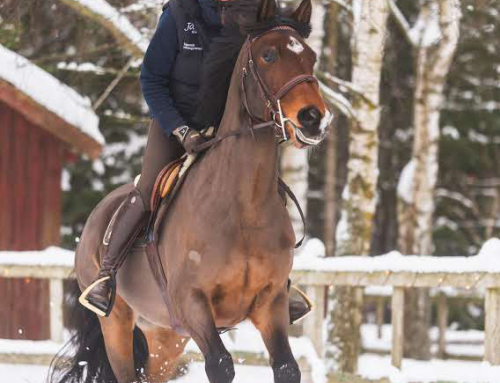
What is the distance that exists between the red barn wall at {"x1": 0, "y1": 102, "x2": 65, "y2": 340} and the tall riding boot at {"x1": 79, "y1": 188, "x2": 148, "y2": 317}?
21.6ft

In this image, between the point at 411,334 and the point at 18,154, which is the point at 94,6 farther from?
the point at 411,334

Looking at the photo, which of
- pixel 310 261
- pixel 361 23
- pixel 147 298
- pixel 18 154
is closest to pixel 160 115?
pixel 147 298

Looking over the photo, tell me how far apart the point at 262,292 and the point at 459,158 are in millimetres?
15806

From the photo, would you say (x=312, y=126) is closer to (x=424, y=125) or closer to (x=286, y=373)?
(x=286, y=373)

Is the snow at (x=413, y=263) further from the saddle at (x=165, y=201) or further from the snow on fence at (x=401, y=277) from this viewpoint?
the saddle at (x=165, y=201)

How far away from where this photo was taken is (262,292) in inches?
188

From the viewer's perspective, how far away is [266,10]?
4520 millimetres

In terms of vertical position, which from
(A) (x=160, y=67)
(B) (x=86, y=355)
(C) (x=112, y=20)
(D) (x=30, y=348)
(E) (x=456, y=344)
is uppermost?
(C) (x=112, y=20)

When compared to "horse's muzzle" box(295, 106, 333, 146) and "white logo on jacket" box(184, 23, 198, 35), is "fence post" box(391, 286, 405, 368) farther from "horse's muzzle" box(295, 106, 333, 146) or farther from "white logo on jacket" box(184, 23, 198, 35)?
"horse's muzzle" box(295, 106, 333, 146)

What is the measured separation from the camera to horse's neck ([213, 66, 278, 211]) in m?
4.67

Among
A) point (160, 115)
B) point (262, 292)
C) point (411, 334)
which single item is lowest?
point (411, 334)

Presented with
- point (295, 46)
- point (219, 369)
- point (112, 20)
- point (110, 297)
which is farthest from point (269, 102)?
point (112, 20)

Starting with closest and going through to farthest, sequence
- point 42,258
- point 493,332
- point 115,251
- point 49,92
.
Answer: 1. point 115,251
2. point 493,332
3. point 42,258
4. point 49,92

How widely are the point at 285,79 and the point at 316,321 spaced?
3787mm
